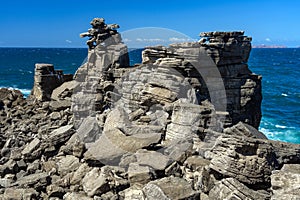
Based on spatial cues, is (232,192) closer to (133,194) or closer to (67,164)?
(133,194)

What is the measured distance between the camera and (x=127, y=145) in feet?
35.8

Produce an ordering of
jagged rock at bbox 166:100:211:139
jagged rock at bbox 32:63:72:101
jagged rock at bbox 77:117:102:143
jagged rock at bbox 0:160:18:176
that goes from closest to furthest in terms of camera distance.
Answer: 1. jagged rock at bbox 166:100:211:139
2. jagged rock at bbox 0:160:18:176
3. jagged rock at bbox 77:117:102:143
4. jagged rock at bbox 32:63:72:101

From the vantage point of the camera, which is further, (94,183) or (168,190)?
(94,183)

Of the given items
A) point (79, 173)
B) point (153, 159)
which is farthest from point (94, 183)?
point (153, 159)

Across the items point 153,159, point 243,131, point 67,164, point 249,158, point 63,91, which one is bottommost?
point 67,164

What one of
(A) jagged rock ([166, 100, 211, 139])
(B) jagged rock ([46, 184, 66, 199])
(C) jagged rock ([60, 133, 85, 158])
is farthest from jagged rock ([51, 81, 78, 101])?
(B) jagged rock ([46, 184, 66, 199])

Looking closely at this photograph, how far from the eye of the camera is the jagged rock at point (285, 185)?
7.68 m

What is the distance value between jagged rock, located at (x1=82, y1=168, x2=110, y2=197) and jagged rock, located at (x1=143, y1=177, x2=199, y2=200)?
1.46 metres

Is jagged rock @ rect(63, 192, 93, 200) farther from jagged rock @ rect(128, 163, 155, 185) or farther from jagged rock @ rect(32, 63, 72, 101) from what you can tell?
jagged rock @ rect(32, 63, 72, 101)

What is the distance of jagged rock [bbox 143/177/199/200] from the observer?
827 cm

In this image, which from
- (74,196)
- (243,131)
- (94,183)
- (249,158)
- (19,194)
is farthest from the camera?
(243,131)

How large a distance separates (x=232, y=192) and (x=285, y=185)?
1257mm

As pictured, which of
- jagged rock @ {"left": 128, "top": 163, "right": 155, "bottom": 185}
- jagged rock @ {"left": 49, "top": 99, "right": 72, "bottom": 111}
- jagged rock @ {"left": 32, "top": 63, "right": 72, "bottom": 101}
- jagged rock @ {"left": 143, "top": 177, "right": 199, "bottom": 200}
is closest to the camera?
jagged rock @ {"left": 143, "top": 177, "right": 199, "bottom": 200}

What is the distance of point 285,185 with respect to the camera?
7.92m
